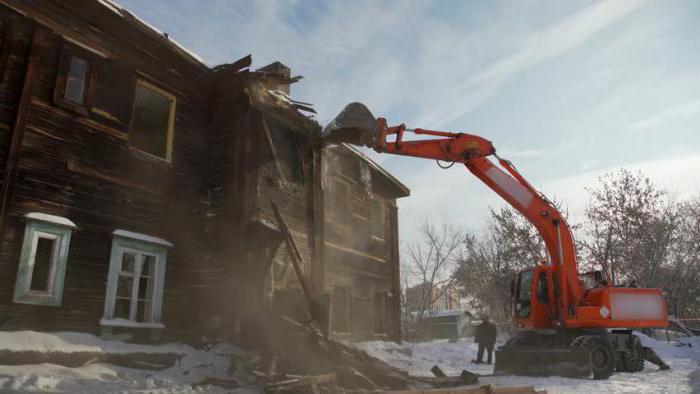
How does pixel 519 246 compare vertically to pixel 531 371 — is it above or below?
above

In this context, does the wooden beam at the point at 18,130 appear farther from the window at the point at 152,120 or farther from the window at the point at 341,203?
the window at the point at 341,203

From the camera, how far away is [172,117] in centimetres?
1127

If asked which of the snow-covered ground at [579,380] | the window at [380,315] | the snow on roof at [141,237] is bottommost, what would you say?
the snow-covered ground at [579,380]

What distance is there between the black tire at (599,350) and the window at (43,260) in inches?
412

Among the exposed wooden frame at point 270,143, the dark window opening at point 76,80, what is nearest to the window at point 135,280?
the dark window opening at point 76,80

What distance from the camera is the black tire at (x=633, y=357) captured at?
1268 centimetres

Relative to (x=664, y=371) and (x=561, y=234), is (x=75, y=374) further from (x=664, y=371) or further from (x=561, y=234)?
(x=664, y=371)

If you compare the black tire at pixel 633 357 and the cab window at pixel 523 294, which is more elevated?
the cab window at pixel 523 294

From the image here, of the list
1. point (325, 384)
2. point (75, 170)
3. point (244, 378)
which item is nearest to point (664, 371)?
point (325, 384)

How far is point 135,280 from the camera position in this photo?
32.2 ft

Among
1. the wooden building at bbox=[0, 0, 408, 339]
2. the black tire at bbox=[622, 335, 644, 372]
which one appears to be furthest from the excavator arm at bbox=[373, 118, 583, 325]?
the wooden building at bbox=[0, 0, 408, 339]

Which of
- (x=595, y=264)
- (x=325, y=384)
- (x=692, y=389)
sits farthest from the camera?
(x=595, y=264)

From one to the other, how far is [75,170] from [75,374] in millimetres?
3616

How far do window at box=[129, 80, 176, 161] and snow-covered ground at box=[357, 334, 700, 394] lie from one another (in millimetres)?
7652
